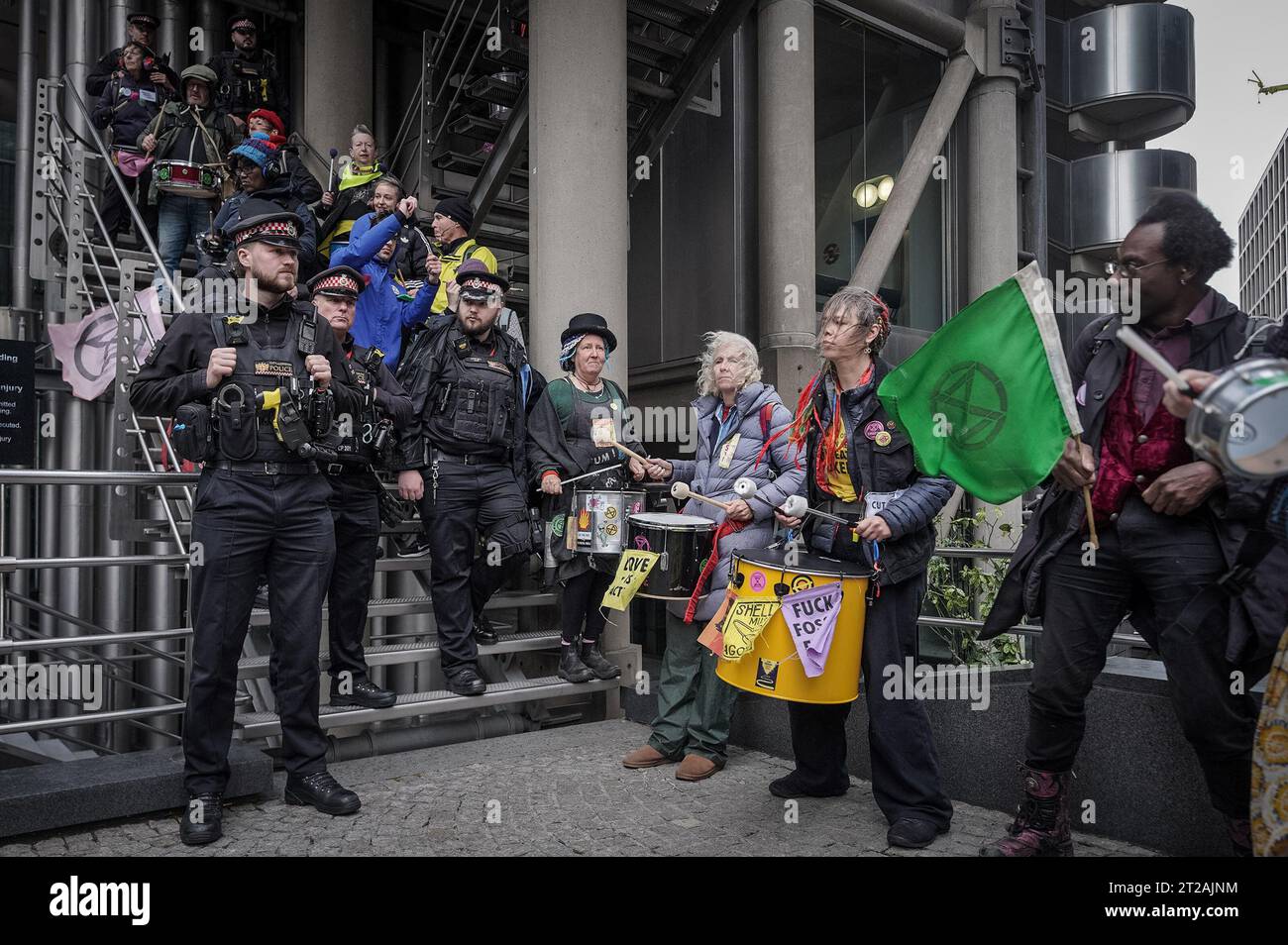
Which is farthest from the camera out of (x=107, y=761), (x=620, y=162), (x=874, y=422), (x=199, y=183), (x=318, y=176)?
(x=318, y=176)

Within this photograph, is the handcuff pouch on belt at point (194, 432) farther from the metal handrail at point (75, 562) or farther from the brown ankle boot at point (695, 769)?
the brown ankle boot at point (695, 769)

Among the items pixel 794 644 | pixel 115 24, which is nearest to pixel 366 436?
pixel 794 644

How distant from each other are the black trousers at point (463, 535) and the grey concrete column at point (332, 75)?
21.7ft

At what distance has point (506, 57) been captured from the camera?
892 cm

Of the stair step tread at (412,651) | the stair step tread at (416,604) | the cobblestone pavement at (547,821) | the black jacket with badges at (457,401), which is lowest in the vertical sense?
the cobblestone pavement at (547,821)

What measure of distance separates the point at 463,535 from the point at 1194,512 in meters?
3.86

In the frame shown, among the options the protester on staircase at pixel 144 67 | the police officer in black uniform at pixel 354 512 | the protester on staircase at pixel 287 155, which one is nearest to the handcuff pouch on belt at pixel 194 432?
the police officer in black uniform at pixel 354 512

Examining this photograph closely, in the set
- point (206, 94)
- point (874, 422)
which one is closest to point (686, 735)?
point (874, 422)

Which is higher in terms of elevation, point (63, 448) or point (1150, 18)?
point (1150, 18)

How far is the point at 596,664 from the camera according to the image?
620cm

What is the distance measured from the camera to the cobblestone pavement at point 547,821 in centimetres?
388

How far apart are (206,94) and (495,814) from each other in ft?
24.2

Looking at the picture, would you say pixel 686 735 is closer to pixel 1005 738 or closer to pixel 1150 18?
pixel 1005 738

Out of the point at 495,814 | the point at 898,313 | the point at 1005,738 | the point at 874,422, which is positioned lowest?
the point at 495,814
